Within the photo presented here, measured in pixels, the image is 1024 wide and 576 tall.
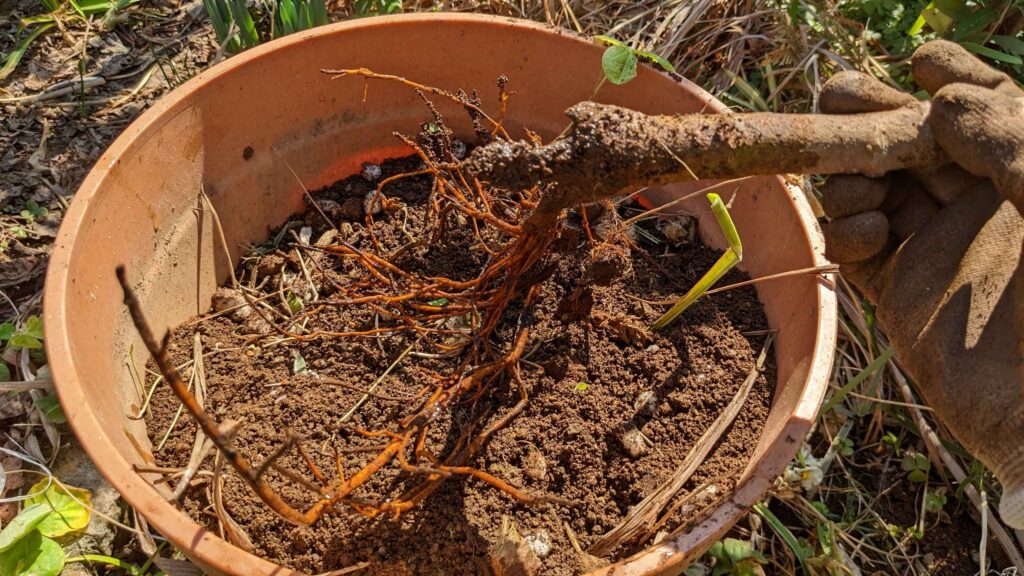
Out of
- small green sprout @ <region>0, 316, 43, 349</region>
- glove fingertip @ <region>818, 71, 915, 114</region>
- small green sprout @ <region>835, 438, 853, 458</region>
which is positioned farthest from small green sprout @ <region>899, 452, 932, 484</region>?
small green sprout @ <region>0, 316, 43, 349</region>

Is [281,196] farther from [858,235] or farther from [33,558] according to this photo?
[858,235]

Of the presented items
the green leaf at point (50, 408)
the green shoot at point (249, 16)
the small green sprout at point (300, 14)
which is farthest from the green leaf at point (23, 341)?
the small green sprout at point (300, 14)

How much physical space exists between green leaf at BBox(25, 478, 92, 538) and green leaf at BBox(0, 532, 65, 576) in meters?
0.03

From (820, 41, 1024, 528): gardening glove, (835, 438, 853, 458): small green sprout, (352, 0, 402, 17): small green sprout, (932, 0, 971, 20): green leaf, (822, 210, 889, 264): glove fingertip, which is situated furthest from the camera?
(352, 0, 402, 17): small green sprout

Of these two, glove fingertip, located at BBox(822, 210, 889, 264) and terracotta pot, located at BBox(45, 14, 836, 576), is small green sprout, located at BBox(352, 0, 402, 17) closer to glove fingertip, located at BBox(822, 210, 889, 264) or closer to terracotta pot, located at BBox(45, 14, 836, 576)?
terracotta pot, located at BBox(45, 14, 836, 576)

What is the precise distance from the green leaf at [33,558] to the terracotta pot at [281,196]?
1.21 ft

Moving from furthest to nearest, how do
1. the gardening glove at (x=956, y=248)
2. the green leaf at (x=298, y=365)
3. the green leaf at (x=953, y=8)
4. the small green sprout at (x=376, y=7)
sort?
the small green sprout at (x=376, y=7)
the green leaf at (x=953, y=8)
the green leaf at (x=298, y=365)
the gardening glove at (x=956, y=248)

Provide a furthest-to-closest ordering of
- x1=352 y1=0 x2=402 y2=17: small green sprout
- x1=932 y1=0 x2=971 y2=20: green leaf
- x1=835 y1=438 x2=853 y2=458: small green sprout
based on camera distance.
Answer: x1=352 y1=0 x2=402 y2=17: small green sprout < x1=932 y1=0 x2=971 y2=20: green leaf < x1=835 y1=438 x2=853 y2=458: small green sprout

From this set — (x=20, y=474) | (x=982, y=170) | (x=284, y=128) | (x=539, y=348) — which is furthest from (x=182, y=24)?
(x=982, y=170)

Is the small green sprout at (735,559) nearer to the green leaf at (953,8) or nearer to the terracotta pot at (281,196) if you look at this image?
the terracotta pot at (281,196)

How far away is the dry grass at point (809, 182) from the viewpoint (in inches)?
66.0

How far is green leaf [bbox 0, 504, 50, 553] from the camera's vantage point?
4.67 ft

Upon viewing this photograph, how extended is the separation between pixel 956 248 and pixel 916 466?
743 mm

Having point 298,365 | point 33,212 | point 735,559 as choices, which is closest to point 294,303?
point 298,365
